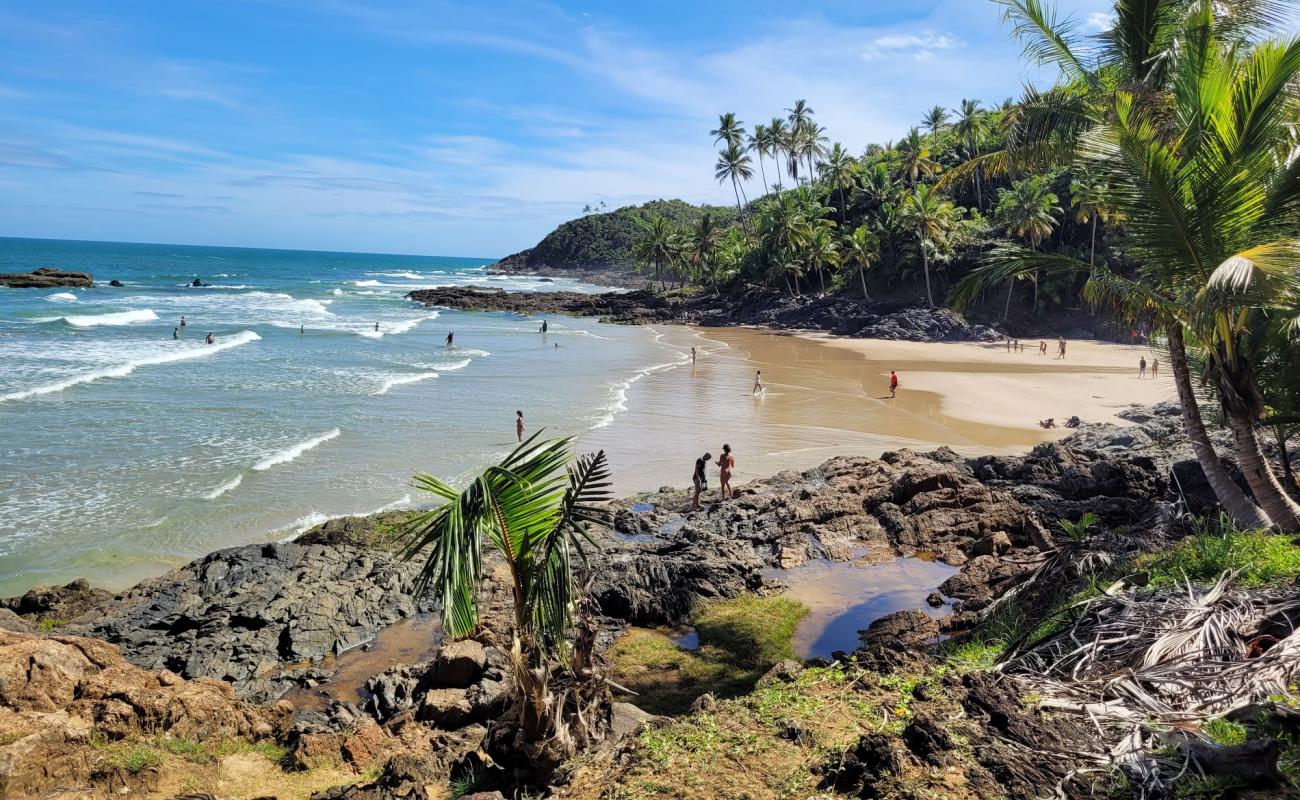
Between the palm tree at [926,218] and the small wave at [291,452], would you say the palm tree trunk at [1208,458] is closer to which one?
the small wave at [291,452]

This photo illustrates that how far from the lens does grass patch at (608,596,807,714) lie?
349 inches

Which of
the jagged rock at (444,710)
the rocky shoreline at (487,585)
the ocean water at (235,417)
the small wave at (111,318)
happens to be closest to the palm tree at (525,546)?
the rocky shoreline at (487,585)

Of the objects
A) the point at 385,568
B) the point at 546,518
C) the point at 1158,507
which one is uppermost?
the point at 546,518

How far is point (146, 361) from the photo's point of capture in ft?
110

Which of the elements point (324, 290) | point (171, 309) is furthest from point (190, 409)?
point (324, 290)

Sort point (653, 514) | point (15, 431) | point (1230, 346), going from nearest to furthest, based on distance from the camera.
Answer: point (1230, 346) → point (653, 514) → point (15, 431)

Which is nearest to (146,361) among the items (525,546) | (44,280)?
(525,546)

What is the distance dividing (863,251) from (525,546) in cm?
5418

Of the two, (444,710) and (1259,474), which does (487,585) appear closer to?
(444,710)

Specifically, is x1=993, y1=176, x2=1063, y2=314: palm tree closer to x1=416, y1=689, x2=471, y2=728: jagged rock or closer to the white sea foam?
the white sea foam

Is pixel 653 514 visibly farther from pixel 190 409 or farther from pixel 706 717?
pixel 190 409

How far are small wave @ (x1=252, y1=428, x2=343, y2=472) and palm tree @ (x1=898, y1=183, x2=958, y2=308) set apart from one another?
131 ft

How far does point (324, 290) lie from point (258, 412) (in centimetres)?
6950

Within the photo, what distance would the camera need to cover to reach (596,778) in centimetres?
533
